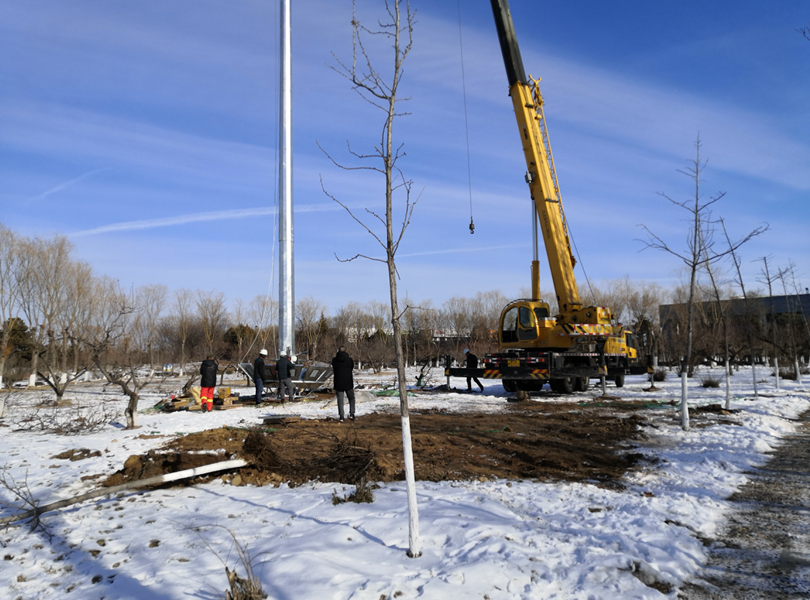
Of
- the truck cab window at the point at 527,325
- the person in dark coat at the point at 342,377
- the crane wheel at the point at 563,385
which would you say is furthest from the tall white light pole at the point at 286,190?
the crane wheel at the point at 563,385

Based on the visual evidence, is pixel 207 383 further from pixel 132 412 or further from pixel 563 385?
pixel 563 385

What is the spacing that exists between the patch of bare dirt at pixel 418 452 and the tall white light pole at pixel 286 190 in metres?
6.80

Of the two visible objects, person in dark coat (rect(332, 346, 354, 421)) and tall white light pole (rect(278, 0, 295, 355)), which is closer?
person in dark coat (rect(332, 346, 354, 421))

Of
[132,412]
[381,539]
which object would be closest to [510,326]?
[132,412]

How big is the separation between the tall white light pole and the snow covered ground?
9829 millimetres

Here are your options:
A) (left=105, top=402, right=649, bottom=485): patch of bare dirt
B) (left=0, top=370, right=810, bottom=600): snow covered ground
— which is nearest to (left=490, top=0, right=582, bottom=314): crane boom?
(left=105, top=402, right=649, bottom=485): patch of bare dirt

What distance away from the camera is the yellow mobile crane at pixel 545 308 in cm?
1662

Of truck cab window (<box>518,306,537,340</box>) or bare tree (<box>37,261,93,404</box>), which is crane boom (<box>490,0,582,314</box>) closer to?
truck cab window (<box>518,306,537,340</box>)

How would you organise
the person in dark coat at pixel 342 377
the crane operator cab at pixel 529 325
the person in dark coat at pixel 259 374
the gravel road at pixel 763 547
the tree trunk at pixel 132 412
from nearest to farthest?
the gravel road at pixel 763 547 → the tree trunk at pixel 132 412 → the person in dark coat at pixel 342 377 → the person in dark coat at pixel 259 374 → the crane operator cab at pixel 529 325

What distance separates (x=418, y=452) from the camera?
820 cm

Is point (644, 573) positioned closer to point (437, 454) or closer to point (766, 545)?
point (766, 545)

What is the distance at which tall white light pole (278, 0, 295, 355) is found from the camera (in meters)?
17.2

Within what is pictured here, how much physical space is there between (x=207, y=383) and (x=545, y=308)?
11311mm

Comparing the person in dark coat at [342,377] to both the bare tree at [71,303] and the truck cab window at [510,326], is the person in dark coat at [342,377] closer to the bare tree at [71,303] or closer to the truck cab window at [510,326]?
the truck cab window at [510,326]
